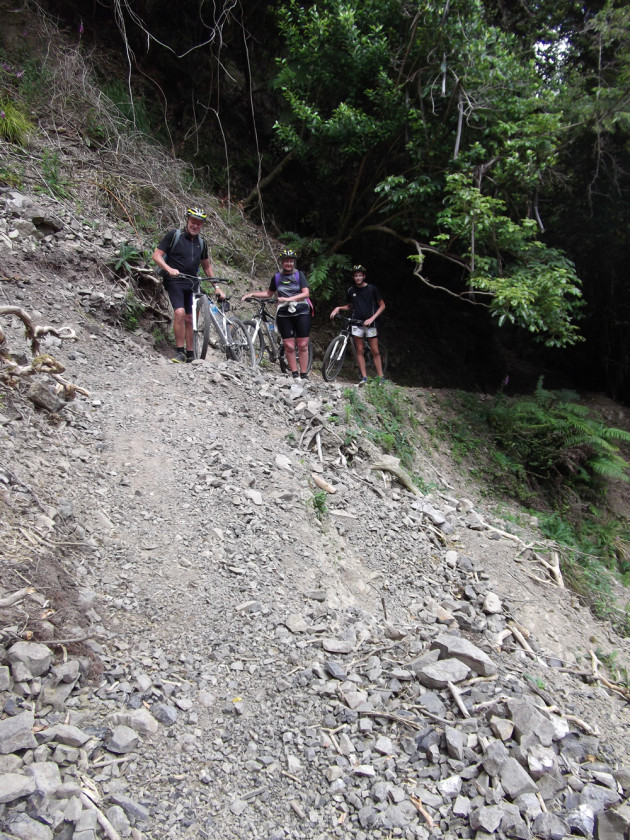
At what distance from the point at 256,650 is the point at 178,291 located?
4331 mm

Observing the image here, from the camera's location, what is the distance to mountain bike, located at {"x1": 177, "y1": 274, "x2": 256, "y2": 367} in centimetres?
661

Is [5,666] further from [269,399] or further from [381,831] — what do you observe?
[269,399]

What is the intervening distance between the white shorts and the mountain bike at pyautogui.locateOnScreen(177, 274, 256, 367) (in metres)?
1.85

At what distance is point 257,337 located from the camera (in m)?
8.09

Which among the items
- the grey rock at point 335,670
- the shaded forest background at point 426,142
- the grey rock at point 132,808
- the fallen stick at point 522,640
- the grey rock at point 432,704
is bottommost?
the grey rock at point 132,808

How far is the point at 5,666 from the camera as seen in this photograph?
2.57m

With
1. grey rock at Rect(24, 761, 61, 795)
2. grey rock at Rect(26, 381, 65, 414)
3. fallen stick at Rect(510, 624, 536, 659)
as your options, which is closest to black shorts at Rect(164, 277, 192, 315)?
grey rock at Rect(26, 381, 65, 414)

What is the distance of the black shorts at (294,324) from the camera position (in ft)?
24.5

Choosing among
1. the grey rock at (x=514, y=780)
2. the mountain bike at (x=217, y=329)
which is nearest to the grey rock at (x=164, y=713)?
the grey rock at (x=514, y=780)

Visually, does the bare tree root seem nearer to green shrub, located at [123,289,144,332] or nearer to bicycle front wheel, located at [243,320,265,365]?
green shrub, located at [123,289,144,332]

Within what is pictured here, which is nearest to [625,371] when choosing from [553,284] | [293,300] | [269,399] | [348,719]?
[553,284]

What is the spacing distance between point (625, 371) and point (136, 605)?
44.2ft

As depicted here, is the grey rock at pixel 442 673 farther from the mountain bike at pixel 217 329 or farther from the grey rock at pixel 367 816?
the mountain bike at pixel 217 329

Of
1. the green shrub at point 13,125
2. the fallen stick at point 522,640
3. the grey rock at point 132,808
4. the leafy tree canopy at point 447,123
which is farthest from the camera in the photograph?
the leafy tree canopy at point 447,123
